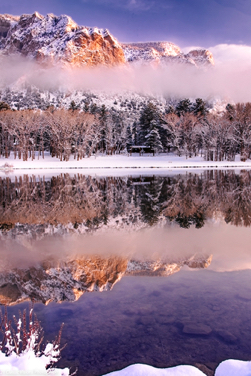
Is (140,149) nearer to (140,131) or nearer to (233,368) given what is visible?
(140,131)

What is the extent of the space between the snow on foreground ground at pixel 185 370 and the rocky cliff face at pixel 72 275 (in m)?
2.14

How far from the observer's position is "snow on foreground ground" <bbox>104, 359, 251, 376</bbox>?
10.6 ft

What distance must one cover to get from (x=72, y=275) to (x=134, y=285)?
1.26 m

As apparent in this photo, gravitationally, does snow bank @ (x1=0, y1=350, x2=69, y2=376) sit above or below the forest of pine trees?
below

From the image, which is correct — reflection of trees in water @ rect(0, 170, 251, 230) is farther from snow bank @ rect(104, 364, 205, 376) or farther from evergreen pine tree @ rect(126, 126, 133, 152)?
evergreen pine tree @ rect(126, 126, 133, 152)

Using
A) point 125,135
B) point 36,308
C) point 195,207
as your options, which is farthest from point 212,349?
point 125,135

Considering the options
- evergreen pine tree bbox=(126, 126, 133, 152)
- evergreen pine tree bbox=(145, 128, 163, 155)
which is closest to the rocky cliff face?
evergreen pine tree bbox=(145, 128, 163, 155)

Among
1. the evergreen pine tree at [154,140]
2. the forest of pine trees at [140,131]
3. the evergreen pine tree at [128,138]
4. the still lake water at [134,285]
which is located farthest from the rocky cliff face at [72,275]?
the evergreen pine tree at [128,138]

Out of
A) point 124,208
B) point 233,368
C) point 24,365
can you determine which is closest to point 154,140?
point 124,208

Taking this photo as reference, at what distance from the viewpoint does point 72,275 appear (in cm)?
610

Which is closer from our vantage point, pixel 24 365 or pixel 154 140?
pixel 24 365

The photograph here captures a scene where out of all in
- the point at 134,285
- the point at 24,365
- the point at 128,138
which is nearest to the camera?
the point at 24,365

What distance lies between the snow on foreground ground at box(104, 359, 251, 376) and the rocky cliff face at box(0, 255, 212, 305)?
7.01ft

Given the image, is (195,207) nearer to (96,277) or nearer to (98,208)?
(98,208)
